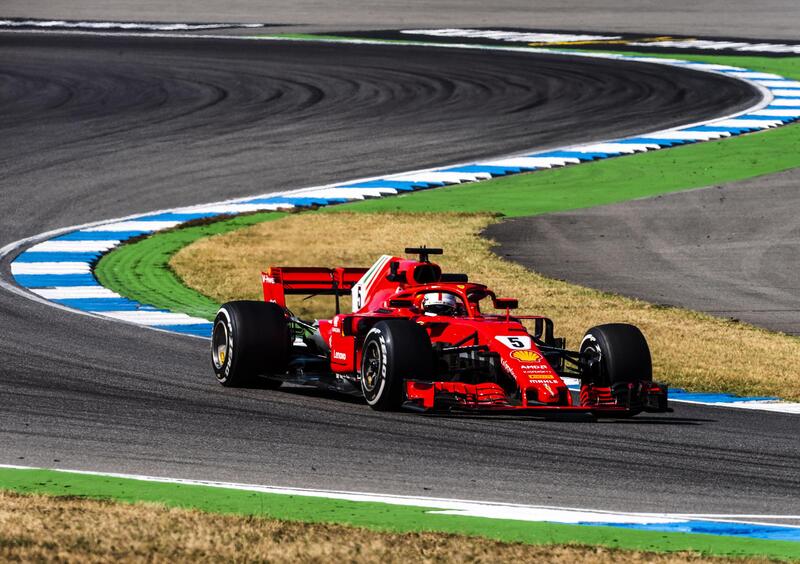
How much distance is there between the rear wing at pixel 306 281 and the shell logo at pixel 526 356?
246 cm

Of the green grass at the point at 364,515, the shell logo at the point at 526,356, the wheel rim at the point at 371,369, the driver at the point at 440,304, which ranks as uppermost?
the driver at the point at 440,304

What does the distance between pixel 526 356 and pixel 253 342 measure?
2178mm

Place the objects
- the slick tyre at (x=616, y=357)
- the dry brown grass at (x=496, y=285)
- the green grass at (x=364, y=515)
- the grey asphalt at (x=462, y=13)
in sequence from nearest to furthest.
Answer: the green grass at (x=364, y=515) < the slick tyre at (x=616, y=357) < the dry brown grass at (x=496, y=285) < the grey asphalt at (x=462, y=13)

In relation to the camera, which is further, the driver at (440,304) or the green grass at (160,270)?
the green grass at (160,270)

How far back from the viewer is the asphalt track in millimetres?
9148

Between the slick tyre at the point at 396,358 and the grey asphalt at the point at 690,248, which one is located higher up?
the grey asphalt at the point at 690,248

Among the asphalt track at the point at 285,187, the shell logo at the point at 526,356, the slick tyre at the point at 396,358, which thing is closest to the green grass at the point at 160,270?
the asphalt track at the point at 285,187

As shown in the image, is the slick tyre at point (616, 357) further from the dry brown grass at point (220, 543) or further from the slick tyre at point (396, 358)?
the dry brown grass at point (220, 543)

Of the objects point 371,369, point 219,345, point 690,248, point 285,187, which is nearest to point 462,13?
point 285,187

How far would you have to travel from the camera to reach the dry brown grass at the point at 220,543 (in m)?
6.65

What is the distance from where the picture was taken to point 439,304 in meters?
11.6

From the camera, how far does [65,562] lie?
6457 mm

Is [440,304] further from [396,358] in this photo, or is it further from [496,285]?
[496,285]

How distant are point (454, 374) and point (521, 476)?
216 centimetres
